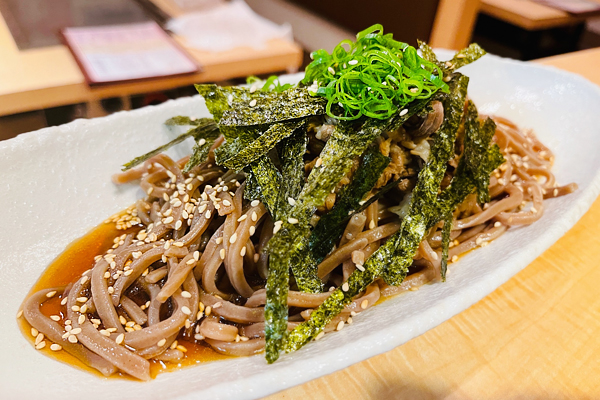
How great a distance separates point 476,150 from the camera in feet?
6.36

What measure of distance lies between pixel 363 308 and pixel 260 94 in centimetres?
108

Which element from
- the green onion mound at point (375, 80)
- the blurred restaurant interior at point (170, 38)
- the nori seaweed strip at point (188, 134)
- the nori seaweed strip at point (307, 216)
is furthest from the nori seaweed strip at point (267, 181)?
the blurred restaurant interior at point (170, 38)

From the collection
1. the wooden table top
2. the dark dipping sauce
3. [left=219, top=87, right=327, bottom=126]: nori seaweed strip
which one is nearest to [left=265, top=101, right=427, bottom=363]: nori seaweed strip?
[left=219, top=87, right=327, bottom=126]: nori seaweed strip

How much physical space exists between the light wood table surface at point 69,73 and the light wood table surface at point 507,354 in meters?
2.66

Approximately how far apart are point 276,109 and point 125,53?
244 cm

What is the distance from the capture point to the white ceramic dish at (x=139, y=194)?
4.39ft

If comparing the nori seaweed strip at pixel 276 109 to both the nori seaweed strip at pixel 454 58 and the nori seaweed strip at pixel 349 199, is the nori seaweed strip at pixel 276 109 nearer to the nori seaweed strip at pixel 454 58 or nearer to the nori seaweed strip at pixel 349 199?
the nori seaweed strip at pixel 349 199

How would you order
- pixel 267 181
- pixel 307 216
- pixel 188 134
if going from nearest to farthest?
1. pixel 307 216
2. pixel 267 181
3. pixel 188 134

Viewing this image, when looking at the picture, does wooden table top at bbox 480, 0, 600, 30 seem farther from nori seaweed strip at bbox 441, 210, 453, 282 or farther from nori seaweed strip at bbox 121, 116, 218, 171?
nori seaweed strip at bbox 121, 116, 218, 171

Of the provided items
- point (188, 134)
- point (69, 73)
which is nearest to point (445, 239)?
point (188, 134)

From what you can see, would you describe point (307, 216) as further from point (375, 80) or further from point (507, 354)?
point (507, 354)

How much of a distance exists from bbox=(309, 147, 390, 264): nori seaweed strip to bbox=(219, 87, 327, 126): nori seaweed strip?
1.03ft

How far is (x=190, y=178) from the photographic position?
2.03 metres

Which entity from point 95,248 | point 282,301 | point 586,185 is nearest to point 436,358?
point 282,301
